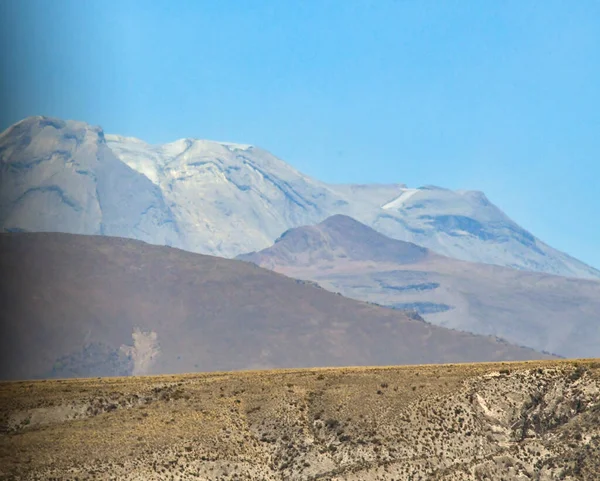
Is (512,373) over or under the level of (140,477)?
over

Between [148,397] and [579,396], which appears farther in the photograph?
[148,397]

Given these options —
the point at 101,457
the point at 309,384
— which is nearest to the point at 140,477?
the point at 101,457

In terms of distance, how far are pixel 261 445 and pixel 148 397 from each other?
1785 cm

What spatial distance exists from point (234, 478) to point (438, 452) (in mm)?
21748

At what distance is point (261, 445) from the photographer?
400ft

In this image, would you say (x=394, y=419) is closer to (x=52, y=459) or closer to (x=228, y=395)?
(x=228, y=395)

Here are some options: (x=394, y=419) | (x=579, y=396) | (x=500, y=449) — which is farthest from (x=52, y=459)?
(x=579, y=396)

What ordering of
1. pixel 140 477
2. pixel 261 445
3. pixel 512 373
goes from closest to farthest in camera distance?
pixel 140 477, pixel 261 445, pixel 512 373

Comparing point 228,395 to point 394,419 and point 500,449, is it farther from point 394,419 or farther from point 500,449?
point 500,449

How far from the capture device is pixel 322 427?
12462 centimetres

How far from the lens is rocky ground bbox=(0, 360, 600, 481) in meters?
116

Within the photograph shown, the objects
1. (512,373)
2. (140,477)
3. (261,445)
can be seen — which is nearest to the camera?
(140,477)

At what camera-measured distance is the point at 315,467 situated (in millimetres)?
119312

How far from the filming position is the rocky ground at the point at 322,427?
11575 centimetres
